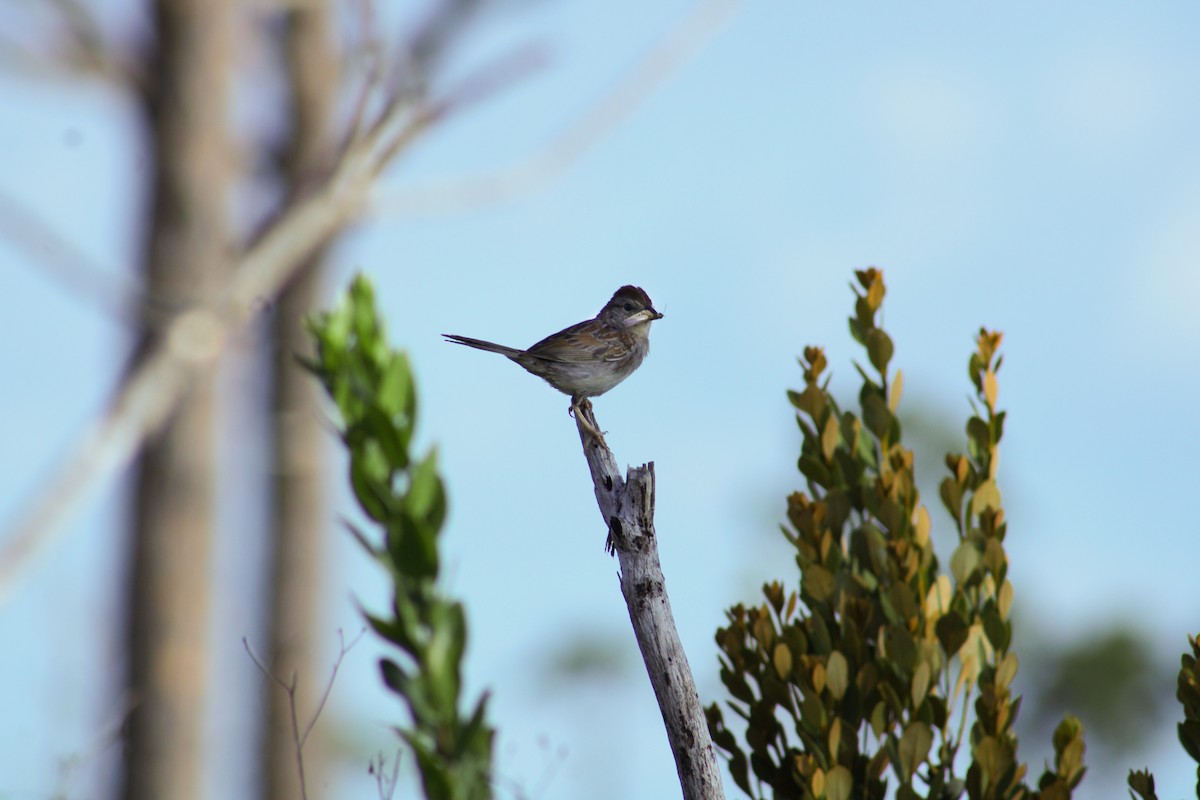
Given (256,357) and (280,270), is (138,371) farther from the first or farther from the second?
(256,357)

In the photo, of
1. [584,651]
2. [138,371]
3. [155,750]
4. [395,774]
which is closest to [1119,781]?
[584,651]

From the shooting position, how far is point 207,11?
9.58 m

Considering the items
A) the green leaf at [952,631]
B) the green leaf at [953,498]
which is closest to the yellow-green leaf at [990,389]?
the green leaf at [953,498]

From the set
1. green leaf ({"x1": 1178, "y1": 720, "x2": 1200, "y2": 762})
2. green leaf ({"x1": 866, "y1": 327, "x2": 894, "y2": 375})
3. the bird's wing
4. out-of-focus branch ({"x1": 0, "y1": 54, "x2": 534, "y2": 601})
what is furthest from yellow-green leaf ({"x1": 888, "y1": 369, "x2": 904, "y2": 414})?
out-of-focus branch ({"x1": 0, "y1": 54, "x2": 534, "y2": 601})

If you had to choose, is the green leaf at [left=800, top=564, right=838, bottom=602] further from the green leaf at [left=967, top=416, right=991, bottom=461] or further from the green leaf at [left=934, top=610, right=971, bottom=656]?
the green leaf at [left=967, top=416, right=991, bottom=461]

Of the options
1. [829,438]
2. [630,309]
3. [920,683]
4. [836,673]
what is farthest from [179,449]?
[920,683]

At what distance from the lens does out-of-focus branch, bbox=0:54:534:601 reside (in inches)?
294

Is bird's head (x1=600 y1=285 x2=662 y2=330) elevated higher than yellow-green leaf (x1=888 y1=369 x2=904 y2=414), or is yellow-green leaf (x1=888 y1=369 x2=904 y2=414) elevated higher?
bird's head (x1=600 y1=285 x2=662 y2=330)

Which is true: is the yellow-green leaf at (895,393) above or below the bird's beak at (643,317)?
below

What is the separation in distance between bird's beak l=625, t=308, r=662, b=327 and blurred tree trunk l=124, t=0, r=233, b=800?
12.1 ft

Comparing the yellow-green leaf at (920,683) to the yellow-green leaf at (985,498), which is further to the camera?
the yellow-green leaf at (985,498)

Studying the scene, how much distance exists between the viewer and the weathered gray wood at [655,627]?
3.44 metres

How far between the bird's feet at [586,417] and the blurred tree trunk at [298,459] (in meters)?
4.06

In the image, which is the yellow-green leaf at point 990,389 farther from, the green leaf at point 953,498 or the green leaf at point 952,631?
the green leaf at point 952,631
